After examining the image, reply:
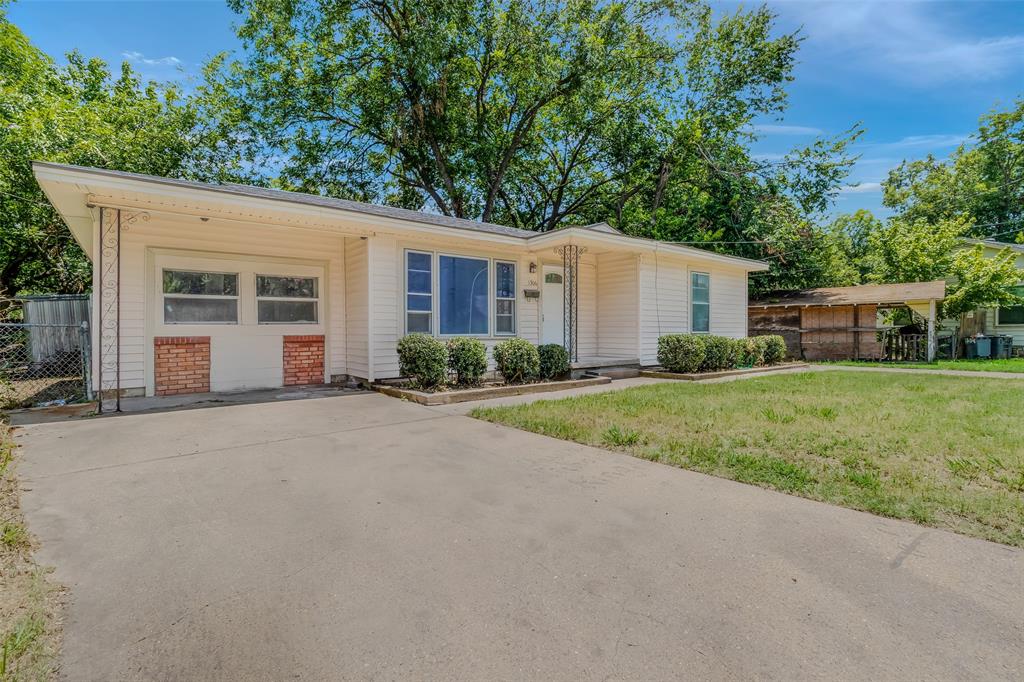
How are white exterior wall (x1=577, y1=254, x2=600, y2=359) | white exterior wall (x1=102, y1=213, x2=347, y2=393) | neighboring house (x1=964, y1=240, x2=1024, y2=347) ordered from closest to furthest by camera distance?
white exterior wall (x1=102, y1=213, x2=347, y2=393) < white exterior wall (x1=577, y1=254, x2=600, y2=359) < neighboring house (x1=964, y1=240, x2=1024, y2=347)

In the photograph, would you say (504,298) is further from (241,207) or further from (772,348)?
(772,348)

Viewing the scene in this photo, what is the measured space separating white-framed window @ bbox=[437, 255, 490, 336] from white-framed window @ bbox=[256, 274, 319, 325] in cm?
236

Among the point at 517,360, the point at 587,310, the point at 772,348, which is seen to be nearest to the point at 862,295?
the point at 772,348

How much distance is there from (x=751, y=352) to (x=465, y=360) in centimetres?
827

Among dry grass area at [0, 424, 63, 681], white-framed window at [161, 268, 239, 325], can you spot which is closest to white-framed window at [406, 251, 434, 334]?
white-framed window at [161, 268, 239, 325]

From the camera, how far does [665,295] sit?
11797 millimetres

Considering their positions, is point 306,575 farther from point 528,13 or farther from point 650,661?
point 528,13

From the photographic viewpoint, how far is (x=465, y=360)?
792 centimetres

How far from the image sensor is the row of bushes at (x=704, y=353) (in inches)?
415

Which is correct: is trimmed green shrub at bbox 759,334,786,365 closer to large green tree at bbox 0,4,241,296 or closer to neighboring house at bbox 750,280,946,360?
neighboring house at bbox 750,280,946,360

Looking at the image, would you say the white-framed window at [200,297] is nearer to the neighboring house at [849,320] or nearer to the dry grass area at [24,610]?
the dry grass area at [24,610]

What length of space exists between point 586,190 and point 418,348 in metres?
16.9

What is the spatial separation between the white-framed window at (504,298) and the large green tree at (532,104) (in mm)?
10884

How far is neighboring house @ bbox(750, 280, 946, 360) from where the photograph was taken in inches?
588
